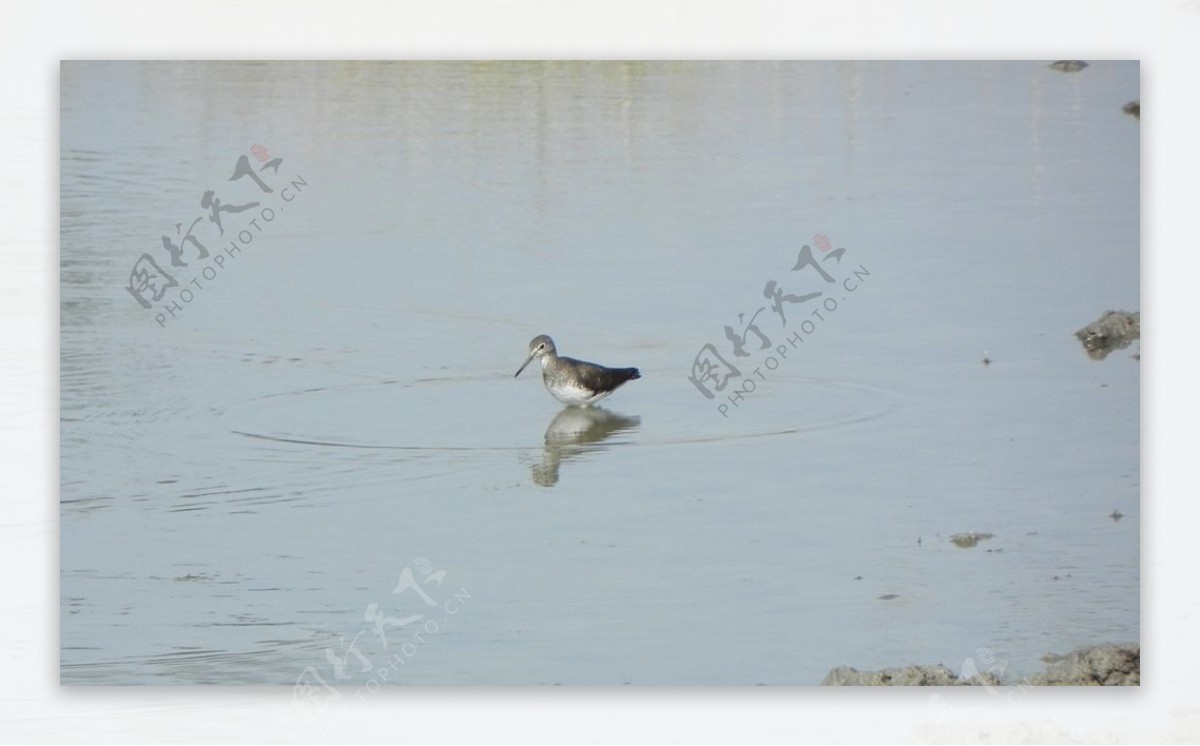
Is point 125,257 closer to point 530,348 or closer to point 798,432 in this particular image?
point 530,348

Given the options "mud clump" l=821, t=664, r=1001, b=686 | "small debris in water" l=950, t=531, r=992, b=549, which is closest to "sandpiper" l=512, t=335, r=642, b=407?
"small debris in water" l=950, t=531, r=992, b=549

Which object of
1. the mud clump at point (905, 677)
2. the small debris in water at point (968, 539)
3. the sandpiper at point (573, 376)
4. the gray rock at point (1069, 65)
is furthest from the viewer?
the sandpiper at point (573, 376)

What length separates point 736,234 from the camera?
6941 mm

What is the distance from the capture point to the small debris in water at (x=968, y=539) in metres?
6.20

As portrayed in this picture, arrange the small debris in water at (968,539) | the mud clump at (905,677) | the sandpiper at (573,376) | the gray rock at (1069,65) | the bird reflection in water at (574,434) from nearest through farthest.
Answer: the mud clump at (905,677) < the gray rock at (1069,65) < the small debris in water at (968,539) < the bird reflection in water at (574,434) < the sandpiper at (573,376)

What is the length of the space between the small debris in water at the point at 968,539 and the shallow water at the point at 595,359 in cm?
3

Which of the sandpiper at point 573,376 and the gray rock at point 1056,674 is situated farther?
the sandpiper at point 573,376

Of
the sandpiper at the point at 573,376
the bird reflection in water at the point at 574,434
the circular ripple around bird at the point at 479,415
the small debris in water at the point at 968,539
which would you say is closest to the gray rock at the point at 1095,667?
the small debris in water at the point at 968,539

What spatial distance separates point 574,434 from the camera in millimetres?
6719

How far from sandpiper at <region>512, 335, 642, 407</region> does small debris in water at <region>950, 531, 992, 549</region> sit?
1240mm

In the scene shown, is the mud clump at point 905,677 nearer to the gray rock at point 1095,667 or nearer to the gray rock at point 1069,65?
the gray rock at point 1095,667

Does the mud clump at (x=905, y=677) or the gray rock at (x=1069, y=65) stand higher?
the gray rock at (x=1069, y=65)

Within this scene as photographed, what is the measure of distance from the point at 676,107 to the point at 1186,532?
6.35 feet

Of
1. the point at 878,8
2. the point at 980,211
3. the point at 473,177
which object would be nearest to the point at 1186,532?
the point at 980,211
